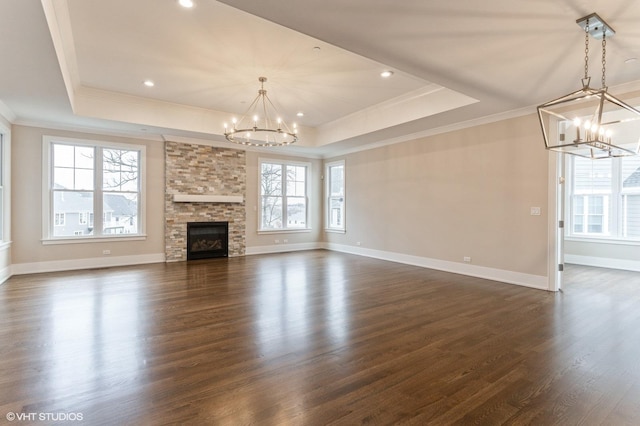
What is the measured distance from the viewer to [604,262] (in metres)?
6.77

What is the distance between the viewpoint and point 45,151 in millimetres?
6262

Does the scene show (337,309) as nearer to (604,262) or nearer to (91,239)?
(91,239)

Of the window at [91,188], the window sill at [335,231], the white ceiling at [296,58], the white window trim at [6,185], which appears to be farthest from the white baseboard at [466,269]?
the white window trim at [6,185]

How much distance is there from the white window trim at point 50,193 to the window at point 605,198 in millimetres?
9322

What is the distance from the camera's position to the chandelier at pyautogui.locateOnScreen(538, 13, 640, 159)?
2573 millimetres

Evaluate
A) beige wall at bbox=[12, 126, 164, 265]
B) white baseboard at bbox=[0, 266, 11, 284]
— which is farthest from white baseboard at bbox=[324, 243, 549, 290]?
white baseboard at bbox=[0, 266, 11, 284]

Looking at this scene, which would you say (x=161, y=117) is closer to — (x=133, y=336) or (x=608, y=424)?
(x=133, y=336)

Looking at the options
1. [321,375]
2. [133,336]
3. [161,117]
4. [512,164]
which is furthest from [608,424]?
[161,117]

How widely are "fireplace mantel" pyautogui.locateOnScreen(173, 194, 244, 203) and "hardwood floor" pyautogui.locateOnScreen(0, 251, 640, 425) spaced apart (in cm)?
273

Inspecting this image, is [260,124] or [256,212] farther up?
[260,124]

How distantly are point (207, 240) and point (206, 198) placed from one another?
3.34 feet

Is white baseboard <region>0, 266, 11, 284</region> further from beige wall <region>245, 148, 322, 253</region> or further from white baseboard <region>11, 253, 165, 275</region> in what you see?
beige wall <region>245, 148, 322, 253</region>

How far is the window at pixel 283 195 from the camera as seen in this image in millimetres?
8938

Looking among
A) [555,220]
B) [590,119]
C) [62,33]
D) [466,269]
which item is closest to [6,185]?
[62,33]
